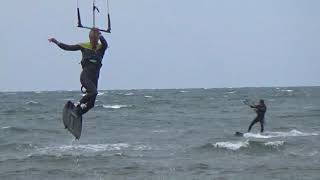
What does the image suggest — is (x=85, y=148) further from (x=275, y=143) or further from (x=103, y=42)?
(x=103, y=42)

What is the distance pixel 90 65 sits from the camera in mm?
8133

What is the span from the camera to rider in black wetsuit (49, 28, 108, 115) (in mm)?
7922

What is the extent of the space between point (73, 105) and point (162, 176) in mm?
8013

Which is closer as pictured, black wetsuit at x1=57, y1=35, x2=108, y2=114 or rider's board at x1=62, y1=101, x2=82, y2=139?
black wetsuit at x1=57, y1=35, x2=108, y2=114

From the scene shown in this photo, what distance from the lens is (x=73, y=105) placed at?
8453mm

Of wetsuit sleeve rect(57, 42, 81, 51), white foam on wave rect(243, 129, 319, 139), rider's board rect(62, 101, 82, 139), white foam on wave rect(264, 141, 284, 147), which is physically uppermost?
wetsuit sleeve rect(57, 42, 81, 51)

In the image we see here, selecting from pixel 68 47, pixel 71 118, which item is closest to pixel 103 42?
pixel 68 47

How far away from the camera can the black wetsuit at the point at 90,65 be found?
802cm

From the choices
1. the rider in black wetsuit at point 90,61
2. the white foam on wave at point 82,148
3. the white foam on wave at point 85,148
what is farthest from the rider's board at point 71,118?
the white foam on wave at point 82,148

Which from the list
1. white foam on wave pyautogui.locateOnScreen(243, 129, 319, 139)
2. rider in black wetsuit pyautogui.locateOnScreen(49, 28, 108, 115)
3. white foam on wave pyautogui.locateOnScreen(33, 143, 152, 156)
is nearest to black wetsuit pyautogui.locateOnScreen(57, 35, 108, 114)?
rider in black wetsuit pyautogui.locateOnScreen(49, 28, 108, 115)

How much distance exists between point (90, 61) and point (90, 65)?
0.06 metres

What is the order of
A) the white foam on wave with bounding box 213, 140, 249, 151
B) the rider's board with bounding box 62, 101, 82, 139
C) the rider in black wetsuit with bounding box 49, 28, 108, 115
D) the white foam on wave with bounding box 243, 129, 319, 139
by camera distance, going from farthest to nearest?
the white foam on wave with bounding box 243, 129, 319, 139 → the white foam on wave with bounding box 213, 140, 249, 151 → the rider's board with bounding box 62, 101, 82, 139 → the rider in black wetsuit with bounding box 49, 28, 108, 115

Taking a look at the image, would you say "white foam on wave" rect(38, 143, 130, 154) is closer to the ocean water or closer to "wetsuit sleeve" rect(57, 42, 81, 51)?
the ocean water

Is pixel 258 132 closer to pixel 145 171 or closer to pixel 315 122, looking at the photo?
pixel 315 122
